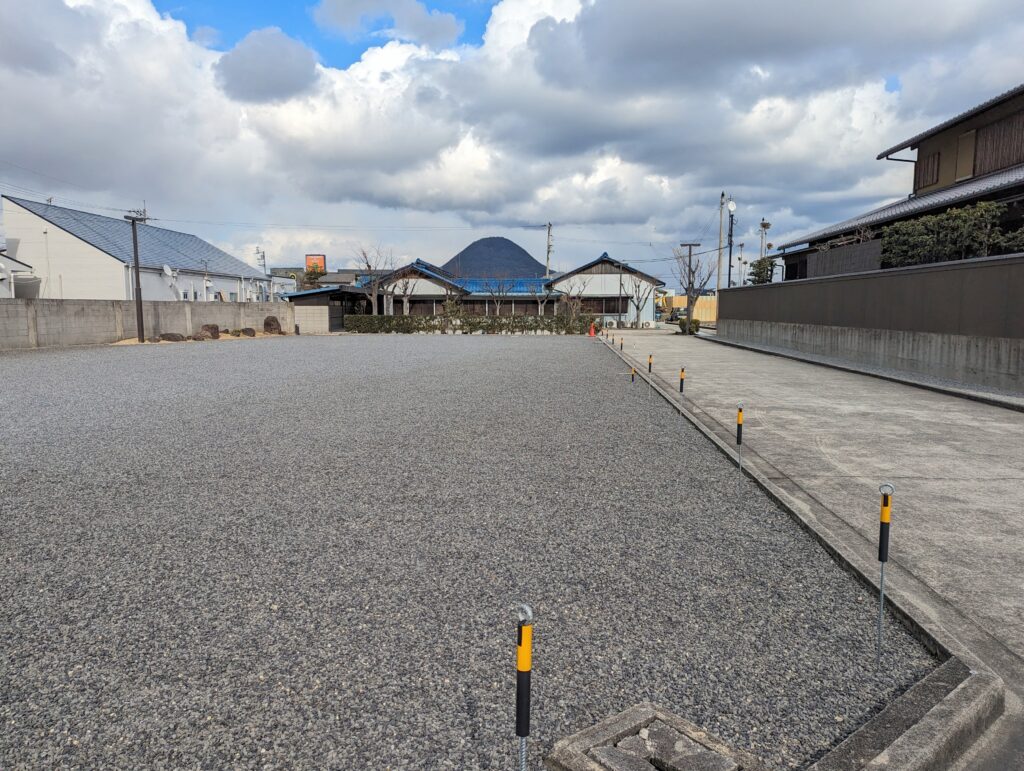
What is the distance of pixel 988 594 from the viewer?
459 cm

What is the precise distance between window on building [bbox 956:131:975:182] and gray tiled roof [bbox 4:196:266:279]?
4694 centimetres

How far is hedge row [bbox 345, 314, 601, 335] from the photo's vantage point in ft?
173

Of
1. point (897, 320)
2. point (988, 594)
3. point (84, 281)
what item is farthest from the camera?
point (84, 281)

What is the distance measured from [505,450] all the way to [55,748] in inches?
252

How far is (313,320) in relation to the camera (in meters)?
50.8

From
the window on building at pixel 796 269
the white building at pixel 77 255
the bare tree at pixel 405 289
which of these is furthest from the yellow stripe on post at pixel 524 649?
the bare tree at pixel 405 289

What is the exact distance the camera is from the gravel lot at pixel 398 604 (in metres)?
3.23

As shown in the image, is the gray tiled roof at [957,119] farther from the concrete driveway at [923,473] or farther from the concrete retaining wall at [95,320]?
the concrete retaining wall at [95,320]

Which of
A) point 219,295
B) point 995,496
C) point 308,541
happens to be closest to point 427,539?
point 308,541

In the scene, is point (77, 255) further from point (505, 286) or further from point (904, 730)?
point (904, 730)

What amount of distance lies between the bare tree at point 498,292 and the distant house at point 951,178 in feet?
98.5

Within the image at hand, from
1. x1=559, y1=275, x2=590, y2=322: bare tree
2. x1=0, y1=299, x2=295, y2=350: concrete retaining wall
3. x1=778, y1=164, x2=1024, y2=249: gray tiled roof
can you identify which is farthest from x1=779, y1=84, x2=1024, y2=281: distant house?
x1=0, y1=299, x2=295, y2=350: concrete retaining wall

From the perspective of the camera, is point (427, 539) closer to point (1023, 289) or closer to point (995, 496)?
point (995, 496)

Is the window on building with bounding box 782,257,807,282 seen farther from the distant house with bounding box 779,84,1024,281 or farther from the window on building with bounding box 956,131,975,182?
the window on building with bounding box 956,131,975,182
